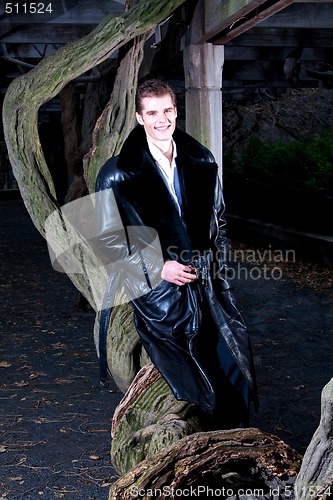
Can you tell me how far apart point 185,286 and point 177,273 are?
161mm

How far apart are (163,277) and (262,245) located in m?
9.95

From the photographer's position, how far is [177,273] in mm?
3117

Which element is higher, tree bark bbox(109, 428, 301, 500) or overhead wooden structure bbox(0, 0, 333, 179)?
overhead wooden structure bbox(0, 0, 333, 179)

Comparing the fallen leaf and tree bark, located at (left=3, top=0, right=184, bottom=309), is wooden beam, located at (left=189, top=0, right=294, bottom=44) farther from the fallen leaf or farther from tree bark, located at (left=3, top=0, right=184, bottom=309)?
the fallen leaf

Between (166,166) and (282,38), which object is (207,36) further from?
(166,166)

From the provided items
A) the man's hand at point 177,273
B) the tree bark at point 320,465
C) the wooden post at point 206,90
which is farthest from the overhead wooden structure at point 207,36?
the tree bark at point 320,465

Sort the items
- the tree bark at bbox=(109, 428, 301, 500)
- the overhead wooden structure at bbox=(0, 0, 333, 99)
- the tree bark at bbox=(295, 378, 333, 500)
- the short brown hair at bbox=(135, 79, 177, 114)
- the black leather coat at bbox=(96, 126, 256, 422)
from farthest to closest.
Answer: the overhead wooden structure at bbox=(0, 0, 333, 99)
the black leather coat at bbox=(96, 126, 256, 422)
the short brown hair at bbox=(135, 79, 177, 114)
the tree bark at bbox=(109, 428, 301, 500)
the tree bark at bbox=(295, 378, 333, 500)

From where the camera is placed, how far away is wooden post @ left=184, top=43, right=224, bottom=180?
21.7 ft

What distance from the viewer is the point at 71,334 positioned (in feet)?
23.6

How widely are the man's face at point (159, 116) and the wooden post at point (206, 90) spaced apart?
3606 millimetres

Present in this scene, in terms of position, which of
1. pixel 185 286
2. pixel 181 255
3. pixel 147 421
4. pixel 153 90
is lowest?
pixel 147 421

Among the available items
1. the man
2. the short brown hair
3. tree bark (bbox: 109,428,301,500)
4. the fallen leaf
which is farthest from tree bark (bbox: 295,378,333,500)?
the fallen leaf

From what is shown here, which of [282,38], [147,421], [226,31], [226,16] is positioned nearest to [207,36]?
[226,31]

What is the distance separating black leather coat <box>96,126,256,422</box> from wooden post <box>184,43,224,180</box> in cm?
345
